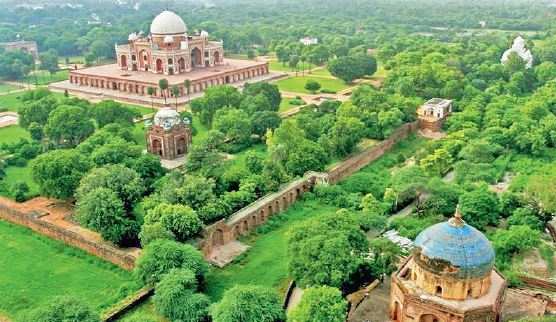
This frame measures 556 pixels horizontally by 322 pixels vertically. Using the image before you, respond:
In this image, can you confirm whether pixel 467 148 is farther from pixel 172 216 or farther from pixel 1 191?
pixel 1 191

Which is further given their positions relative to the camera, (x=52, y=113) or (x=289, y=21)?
(x=289, y=21)

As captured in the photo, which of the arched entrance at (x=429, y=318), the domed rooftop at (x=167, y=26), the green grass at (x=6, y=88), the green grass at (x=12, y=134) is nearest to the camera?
the arched entrance at (x=429, y=318)

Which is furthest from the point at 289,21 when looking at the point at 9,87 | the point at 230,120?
the point at 230,120

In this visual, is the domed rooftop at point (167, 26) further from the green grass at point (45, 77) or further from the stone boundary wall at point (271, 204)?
the stone boundary wall at point (271, 204)

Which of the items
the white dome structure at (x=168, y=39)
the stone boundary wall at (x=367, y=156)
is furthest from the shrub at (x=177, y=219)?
the white dome structure at (x=168, y=39)

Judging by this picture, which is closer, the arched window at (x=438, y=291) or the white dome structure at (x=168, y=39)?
the arched window at (x=438, y=291)

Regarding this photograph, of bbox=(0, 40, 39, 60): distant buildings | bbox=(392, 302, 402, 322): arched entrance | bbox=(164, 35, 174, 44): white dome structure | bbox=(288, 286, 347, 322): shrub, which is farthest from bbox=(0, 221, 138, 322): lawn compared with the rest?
bbox=(0, 40, 39, 60): distant buildings
